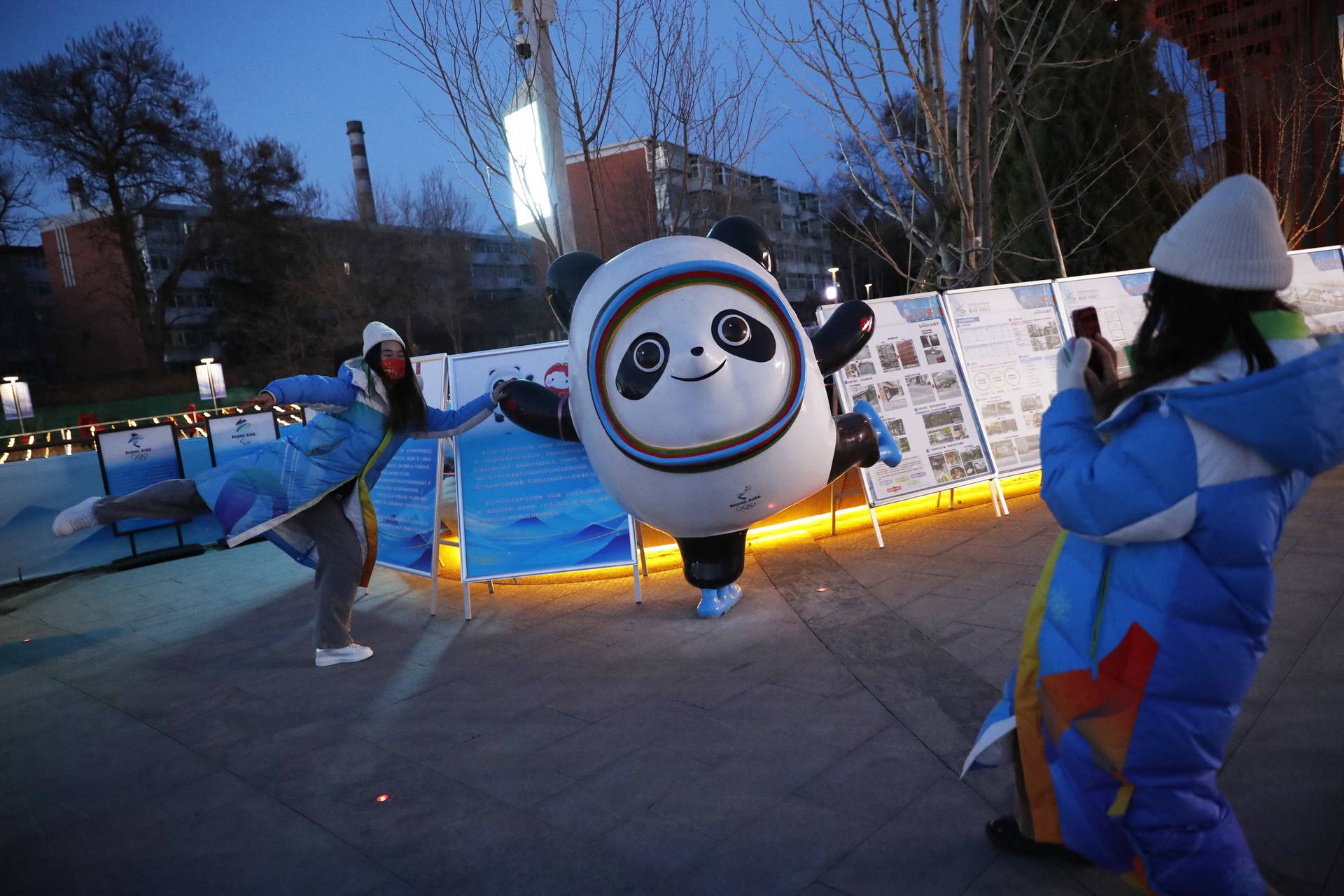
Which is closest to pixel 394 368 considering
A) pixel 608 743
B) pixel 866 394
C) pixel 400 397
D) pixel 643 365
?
pixel 400 397

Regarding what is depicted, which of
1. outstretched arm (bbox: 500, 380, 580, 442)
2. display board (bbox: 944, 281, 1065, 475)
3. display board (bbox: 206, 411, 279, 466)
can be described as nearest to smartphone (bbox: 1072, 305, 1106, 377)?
outstretched arm (bbox: 500, 380, 580, 442)

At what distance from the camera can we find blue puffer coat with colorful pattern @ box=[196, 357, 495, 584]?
430 centimetres

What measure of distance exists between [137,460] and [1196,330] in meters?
8.46

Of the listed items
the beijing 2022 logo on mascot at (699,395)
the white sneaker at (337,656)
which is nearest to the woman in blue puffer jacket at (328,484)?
the white sneaker at (337,656)

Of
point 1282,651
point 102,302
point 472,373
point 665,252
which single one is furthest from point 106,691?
point 102,302

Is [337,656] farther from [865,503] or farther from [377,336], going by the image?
[865,503]

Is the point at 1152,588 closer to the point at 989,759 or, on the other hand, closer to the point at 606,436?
the point at 989,759

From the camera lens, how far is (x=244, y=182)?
81.9ft

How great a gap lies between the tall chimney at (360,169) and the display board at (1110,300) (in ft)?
81.1

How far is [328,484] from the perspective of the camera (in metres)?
4.35

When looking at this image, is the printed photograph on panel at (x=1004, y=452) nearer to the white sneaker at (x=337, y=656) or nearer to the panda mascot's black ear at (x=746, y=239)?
the panda mascot's black ear at (x=746, y=239)

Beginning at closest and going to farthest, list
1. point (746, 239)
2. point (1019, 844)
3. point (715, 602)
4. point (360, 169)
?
point (1019, 844)
point (746, 239)
point (715, 602)
point (360, 169)

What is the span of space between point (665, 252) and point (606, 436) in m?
0.81

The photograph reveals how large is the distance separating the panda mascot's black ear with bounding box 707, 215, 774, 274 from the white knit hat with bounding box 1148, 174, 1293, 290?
7.83 feet
